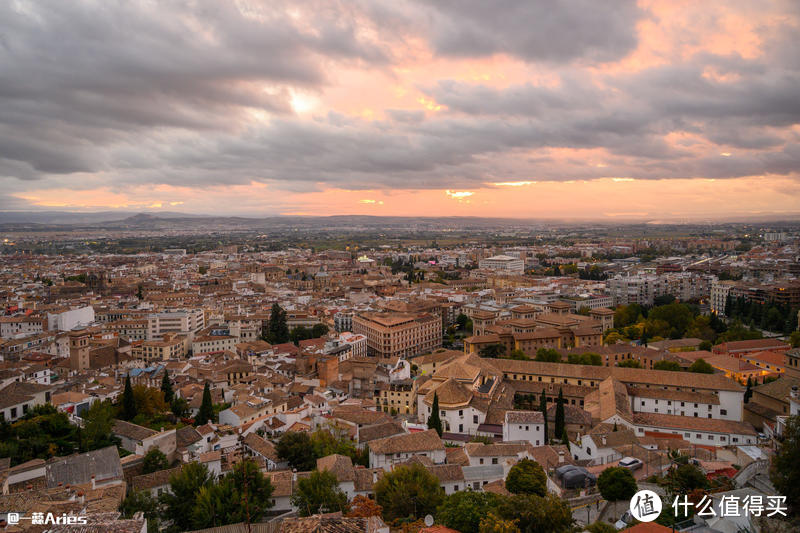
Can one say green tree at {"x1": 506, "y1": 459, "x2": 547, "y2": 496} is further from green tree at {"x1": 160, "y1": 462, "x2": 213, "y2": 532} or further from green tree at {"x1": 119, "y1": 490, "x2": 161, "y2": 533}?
green tree at {"x1": 119, "y1": 490, "x2": 161, "y2": 533}

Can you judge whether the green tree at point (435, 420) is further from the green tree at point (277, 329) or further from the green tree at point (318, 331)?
the green tree at point (318, 331)

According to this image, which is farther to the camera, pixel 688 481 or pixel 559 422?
pixel 559 422

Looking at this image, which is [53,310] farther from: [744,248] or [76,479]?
[744,248]

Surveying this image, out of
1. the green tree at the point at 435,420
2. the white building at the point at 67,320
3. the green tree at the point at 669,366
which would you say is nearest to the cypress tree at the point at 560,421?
the green tree at the point at 435,420

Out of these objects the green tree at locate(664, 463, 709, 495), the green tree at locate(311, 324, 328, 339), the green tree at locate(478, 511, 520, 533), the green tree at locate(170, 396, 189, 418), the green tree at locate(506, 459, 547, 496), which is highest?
the green tree at locate(478, 511, 520, 533)

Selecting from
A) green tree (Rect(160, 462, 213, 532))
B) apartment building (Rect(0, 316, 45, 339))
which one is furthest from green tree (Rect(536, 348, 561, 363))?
apartment building (Rect(0, 316, 45, 339))

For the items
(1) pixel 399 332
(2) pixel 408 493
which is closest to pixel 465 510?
(2) pixel 408 493

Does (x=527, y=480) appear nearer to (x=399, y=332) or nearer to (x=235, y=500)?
(x=235, y=500)
